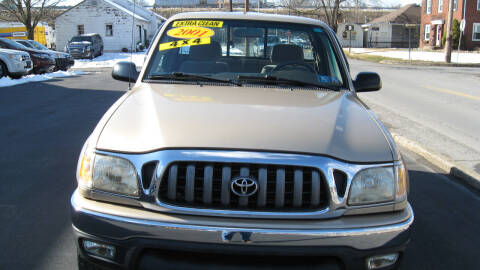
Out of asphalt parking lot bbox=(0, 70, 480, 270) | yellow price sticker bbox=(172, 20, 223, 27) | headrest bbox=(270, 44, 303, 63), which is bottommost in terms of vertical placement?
asphalt parking lot bbox=(0, 70, 480, 270)

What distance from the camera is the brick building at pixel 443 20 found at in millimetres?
46219

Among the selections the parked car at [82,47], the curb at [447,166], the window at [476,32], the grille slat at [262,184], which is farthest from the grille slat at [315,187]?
the window at [476,32]

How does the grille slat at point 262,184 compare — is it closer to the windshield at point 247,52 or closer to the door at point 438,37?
the windshield at point 247,52

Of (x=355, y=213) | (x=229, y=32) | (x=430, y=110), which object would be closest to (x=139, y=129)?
(x=355, y=213)

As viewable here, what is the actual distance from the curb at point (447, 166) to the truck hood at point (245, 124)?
2851 millimetres

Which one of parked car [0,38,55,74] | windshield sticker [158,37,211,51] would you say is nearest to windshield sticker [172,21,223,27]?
windshield sticker [158,37,211,51]

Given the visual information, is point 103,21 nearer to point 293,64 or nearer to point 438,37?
point 438,37

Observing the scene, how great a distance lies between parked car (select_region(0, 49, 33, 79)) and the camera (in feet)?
56.2

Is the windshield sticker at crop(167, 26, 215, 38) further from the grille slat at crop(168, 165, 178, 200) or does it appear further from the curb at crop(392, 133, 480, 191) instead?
the curb at crop(392, 133, 480, 191)

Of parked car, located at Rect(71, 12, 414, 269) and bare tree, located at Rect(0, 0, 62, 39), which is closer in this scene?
parked car, located at Rect(71, 12, 414, 269)

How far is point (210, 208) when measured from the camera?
237cm

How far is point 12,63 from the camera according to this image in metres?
17.3

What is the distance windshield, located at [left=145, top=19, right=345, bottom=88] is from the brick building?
140 feet

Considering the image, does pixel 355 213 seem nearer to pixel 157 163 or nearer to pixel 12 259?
pixel 157 163
